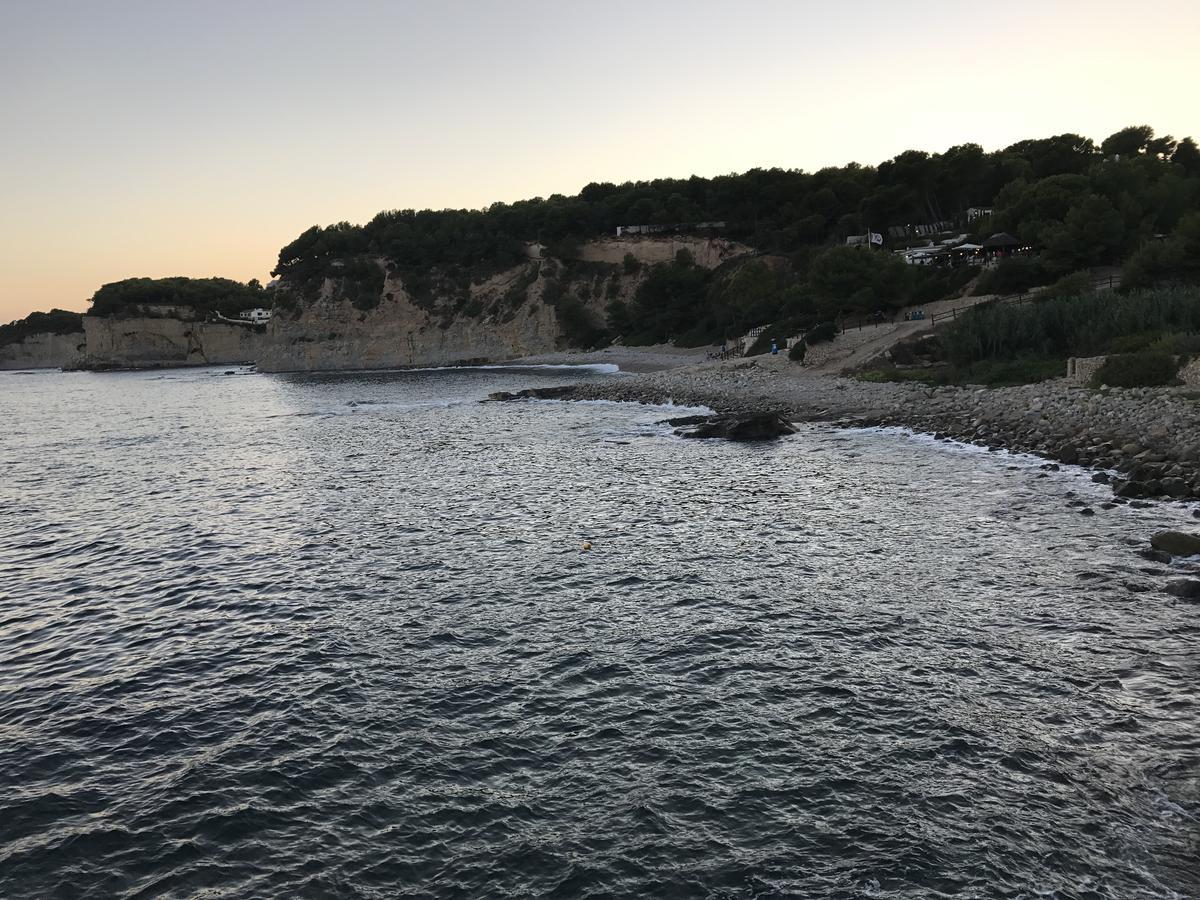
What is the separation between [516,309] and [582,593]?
111 meters

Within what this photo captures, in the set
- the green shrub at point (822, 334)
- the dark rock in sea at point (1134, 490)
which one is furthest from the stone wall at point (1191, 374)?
the green shrub at point (822, 334)

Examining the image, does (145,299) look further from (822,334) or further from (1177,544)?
(1177,544)

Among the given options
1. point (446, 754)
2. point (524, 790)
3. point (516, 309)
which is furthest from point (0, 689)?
point (516, 309)

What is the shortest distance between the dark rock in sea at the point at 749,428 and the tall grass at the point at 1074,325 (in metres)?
13.8

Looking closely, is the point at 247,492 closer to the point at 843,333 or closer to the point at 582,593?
the point at 582,593

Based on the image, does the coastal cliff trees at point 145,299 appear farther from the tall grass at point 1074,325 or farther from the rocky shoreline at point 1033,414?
the tall grass at point 1074,325

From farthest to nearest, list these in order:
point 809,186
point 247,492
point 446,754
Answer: point 809,186
point 247,492
point 446,754

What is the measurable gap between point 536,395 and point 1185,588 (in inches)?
2182

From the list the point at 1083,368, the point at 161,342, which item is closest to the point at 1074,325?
the point at 1083,368

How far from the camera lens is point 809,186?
4464 inches

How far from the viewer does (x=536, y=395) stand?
66875 mm

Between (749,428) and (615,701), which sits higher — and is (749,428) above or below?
above

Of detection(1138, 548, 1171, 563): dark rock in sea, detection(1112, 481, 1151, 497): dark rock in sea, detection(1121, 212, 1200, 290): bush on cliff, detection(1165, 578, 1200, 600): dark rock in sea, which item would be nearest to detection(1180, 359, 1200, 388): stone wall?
detection(1112, 481, 1151, 497): dark rock in sea

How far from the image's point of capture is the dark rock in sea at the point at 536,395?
65.8 m
